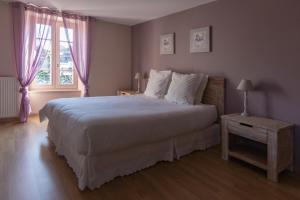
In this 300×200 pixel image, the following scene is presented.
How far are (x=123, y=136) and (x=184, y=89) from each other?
1.42m

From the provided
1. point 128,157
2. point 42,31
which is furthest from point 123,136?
point 42,31

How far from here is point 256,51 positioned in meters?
2.79

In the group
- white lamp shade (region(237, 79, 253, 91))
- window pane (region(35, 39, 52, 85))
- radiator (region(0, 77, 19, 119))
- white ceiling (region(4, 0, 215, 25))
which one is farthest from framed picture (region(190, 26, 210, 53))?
radiator (region(0, 77, 19, 119))

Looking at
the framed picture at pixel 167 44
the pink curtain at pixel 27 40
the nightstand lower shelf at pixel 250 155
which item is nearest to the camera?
the nightstand lower shelf at pixel 250 155

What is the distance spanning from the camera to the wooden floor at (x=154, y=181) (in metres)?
1.94

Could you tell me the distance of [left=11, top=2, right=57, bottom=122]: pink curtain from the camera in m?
4.00

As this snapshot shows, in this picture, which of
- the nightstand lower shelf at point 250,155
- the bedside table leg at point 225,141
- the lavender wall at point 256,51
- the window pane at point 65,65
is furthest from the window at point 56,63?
the nightstand lower shelf at point 250,155

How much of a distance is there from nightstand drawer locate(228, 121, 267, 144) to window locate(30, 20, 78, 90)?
11.9 feet

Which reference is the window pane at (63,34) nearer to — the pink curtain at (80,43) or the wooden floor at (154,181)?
the pink curtain at (80,43)

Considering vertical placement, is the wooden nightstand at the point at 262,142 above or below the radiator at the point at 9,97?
below

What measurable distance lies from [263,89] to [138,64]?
122 inches

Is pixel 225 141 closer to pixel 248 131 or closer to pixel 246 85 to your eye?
pixel 248 131

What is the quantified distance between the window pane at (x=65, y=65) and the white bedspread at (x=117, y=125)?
202cm

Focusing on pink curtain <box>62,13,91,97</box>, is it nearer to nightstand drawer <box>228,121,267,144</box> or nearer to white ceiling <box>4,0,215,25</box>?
white ceiling <box>4,0,215,25</box>
